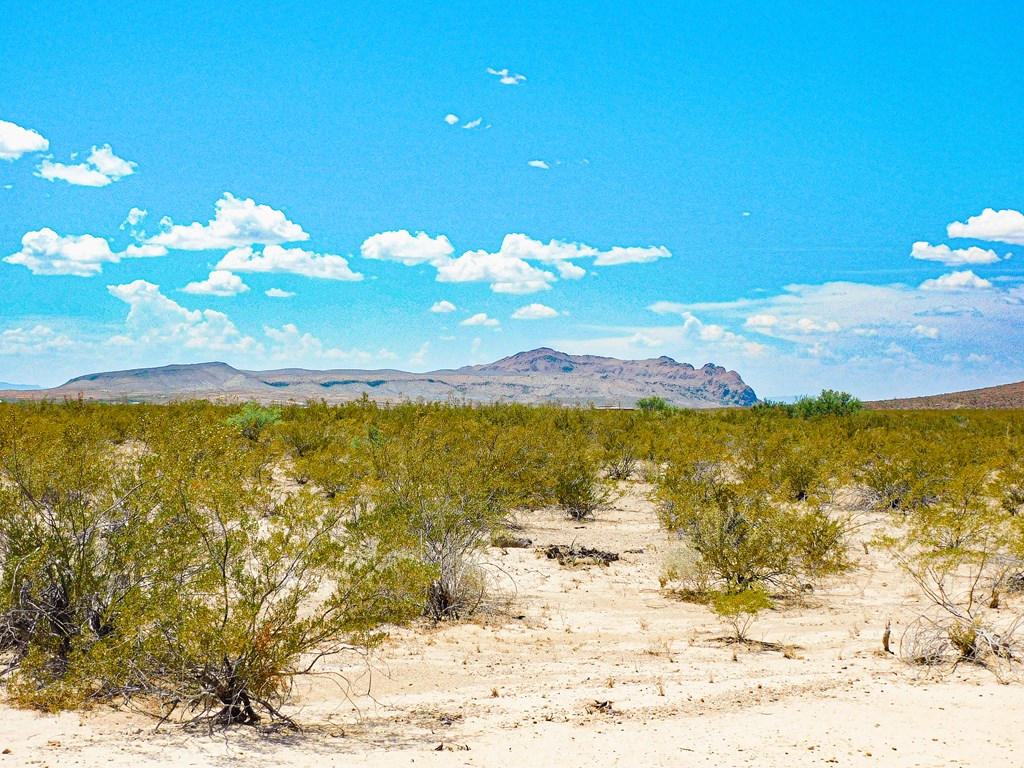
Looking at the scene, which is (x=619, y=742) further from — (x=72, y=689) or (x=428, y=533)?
(x=428, y=533)

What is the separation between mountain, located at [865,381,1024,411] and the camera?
89.6 m

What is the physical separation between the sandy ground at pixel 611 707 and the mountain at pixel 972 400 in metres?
85.3

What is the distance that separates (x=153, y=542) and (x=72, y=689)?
56.5 inches

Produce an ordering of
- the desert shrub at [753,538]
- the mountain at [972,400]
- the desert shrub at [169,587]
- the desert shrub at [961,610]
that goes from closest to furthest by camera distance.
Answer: the desert shrub at [169,587] < the desert shrub at [961,610] < the desert shrub at [753,538] < the mountain at [972,400]

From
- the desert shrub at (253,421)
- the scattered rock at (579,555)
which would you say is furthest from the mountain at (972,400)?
the scattered rock at (579,555)

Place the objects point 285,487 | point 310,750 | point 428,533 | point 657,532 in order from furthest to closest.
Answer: point 285,487 → point 657,532 → point 428,533 → point 310,750

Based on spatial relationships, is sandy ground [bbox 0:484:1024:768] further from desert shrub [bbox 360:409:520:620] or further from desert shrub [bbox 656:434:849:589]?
desert shrub [bbox 656:434:849:589]

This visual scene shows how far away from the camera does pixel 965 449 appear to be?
72.4 ft

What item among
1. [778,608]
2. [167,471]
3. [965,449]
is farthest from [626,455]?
[167,471]

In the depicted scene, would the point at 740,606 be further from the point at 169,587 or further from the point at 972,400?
the point at 972,400

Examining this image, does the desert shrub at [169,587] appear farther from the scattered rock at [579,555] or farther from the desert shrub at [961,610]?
the scattered rock at [579,555]

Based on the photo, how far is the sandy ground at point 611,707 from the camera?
6078mm

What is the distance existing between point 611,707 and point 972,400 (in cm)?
10497

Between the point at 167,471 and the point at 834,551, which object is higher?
the point at 167,471
